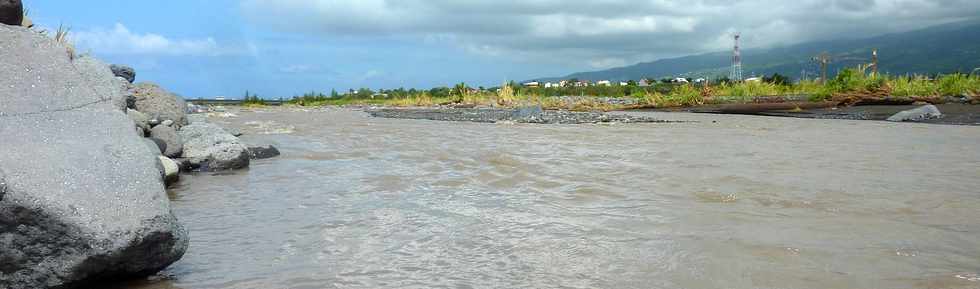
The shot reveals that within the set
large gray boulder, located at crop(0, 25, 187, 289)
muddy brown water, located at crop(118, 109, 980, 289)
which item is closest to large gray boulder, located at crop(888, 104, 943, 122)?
muddy brown water, located at crop(118, 109, 980, 289)

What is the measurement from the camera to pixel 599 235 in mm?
3697

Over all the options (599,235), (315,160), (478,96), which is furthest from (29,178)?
(478,96)

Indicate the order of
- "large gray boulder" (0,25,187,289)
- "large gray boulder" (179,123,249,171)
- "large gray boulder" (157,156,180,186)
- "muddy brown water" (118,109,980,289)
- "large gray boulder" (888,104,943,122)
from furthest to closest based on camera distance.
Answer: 1. "large gray boulder" (888,104,943,122)
2. "large gray boulder" (179,123,249,171)
3. "large gray boulder" (157,156,180,186)
4. "muddy brown water" (118,109,980,289)
5. "large gray boulder" (0,25,187,289)

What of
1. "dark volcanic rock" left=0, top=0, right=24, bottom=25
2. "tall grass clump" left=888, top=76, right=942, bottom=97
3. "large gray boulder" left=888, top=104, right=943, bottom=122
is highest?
"dark volcanic rock" left=0, top=0, right=24, bottom=25

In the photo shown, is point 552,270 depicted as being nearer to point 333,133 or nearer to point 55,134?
point 55,134

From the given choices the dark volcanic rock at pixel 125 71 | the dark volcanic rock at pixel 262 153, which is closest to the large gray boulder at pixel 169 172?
the dark volcanic rock at pixel 262 153

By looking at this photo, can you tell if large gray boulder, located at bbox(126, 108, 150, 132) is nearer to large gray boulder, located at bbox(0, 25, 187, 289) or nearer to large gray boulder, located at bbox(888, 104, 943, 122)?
large gray boulder, located at bbox(0, 25, 187, 289)

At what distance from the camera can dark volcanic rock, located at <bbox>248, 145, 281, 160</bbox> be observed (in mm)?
8132

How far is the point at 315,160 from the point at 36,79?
4.34 meters

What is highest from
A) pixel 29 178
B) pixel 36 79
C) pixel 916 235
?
pixel 36 79

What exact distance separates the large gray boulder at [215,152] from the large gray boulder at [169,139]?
3.2 inches

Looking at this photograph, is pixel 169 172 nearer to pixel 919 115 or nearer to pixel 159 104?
pixel 159 104

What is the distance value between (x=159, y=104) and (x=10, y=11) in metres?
4.81

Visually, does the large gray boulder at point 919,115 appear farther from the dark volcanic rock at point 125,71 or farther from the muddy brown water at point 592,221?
the dark volcanic rock at point 125,71
